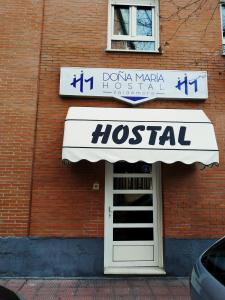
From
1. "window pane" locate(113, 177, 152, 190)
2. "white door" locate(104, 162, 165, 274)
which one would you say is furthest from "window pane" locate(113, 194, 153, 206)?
"window pane" locate(113, 177, 152, 190)

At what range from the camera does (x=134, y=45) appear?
821cm

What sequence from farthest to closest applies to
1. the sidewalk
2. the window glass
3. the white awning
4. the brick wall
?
the brick wall → the white awning → the sidewalk → the window glass

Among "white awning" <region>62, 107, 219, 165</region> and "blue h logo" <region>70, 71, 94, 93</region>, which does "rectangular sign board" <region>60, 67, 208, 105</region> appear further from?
"white awning" <region>62, 107, 219, 165</region>

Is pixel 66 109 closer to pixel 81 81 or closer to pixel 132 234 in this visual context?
pixel 81 81

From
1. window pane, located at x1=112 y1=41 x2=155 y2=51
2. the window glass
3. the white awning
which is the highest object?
window pane, located at x1=112 y1=41 x2=155 y2=51

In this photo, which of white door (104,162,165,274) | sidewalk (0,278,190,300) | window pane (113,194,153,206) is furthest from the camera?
window pane (113,194,153,206)

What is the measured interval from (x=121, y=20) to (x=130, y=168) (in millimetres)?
3945

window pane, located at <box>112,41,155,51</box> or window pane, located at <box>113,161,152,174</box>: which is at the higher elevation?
window pane, located at <box>112,41,155,51</box>

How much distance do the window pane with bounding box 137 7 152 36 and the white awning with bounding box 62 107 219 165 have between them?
100 inches

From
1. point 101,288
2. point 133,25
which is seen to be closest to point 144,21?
point 133,25

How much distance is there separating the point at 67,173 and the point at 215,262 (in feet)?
15.0

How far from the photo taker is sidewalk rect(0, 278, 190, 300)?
5.93 metres

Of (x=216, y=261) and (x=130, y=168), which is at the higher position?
(x=130, y=168)

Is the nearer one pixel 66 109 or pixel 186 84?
pixel 66 109
